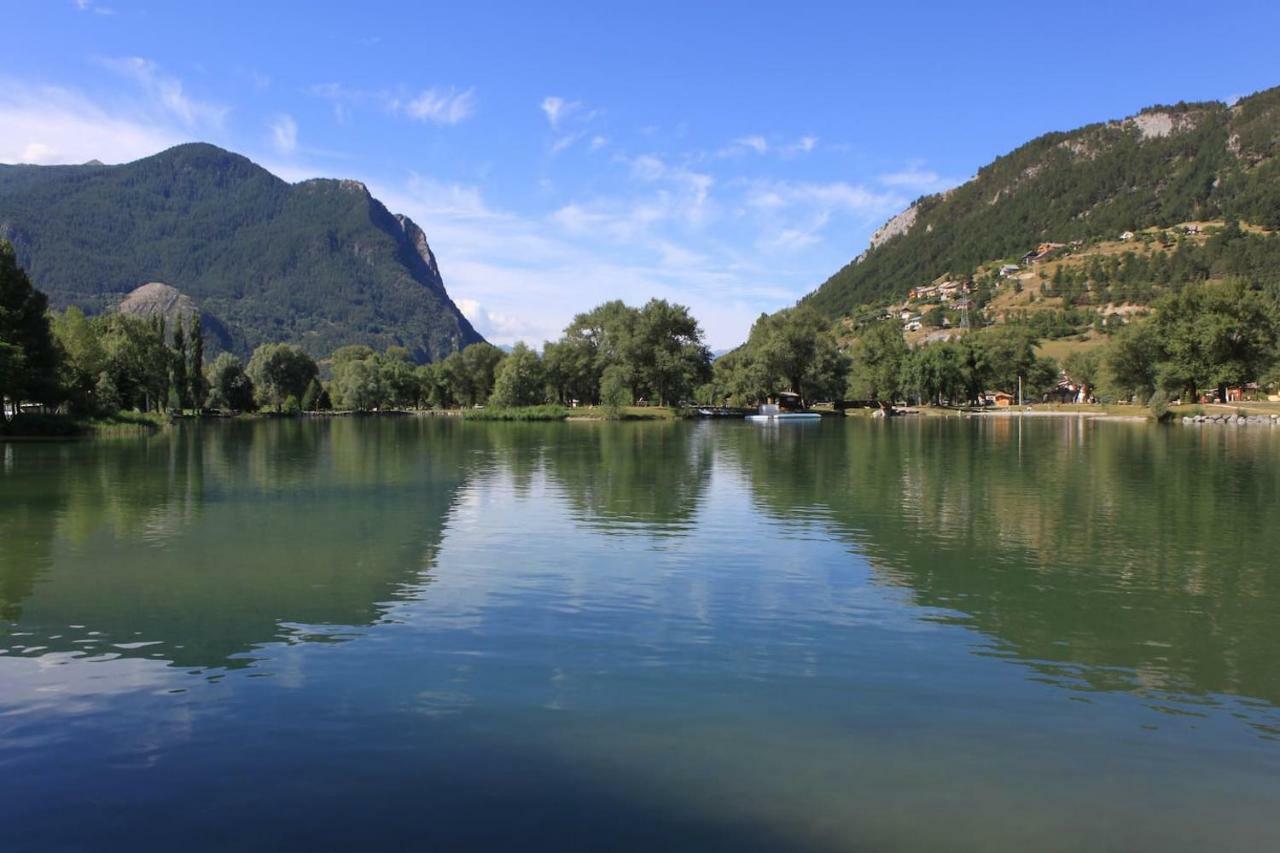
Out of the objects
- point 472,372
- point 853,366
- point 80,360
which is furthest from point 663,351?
point 80,360

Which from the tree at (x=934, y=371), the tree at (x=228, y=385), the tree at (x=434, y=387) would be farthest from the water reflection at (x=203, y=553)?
the tree at (x=434, y=387)

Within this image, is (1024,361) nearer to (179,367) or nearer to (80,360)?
(179,367)

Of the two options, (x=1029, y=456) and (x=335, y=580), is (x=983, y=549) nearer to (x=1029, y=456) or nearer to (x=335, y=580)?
(x=335, y=580)

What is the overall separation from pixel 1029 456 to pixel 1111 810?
155 feet

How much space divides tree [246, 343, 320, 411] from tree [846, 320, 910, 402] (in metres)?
107

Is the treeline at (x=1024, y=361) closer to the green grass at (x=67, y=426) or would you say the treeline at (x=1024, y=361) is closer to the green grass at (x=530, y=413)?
the green grass at (x=530, y=413)

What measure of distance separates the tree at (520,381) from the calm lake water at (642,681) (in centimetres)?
11328

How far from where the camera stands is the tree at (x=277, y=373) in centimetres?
16588

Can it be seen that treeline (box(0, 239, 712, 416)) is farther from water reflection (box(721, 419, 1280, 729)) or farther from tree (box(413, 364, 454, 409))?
water reflection (box(721, 419, 1280, 729))

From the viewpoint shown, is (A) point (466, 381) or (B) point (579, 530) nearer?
(B) point (579, 530)

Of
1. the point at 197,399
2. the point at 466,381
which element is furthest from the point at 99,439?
the point at 466,381

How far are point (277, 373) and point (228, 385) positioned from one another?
19030mm

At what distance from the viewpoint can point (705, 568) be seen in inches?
752

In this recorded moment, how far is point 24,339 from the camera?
69375 millimetres
